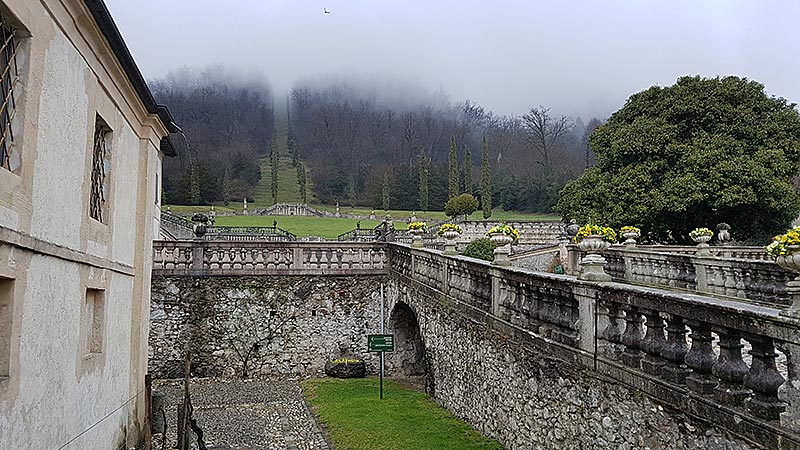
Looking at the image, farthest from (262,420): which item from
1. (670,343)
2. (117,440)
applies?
(670,343)

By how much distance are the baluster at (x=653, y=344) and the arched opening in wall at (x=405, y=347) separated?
1021cm

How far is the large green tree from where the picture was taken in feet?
75.3

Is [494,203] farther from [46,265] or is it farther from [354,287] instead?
[46,265]

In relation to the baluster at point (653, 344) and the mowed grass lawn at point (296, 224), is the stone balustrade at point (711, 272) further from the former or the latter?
the mowed grass lawn at point (296, 224)

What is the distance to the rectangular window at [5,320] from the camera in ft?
14.5

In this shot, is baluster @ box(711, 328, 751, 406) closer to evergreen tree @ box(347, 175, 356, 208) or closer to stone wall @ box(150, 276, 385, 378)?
stone wall @ box(150, 276, 385, 378)

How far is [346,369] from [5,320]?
11.2 metres

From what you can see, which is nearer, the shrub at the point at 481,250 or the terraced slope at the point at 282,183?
the shrub at the point at 481,250

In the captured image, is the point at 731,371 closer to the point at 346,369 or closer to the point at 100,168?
the point at 100,168

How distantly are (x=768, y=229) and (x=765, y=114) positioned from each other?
4.65 metres

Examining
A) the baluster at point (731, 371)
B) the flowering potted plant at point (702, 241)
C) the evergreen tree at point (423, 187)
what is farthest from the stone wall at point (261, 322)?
the evergreen tree at point (423, 187)

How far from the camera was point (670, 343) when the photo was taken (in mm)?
4445

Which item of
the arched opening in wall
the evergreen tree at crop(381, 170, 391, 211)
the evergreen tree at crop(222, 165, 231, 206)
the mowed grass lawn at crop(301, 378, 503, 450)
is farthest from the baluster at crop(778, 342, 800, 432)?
the evergreen tree at crop(222, 165, 231, 206)

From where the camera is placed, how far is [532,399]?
6879 millimetres
